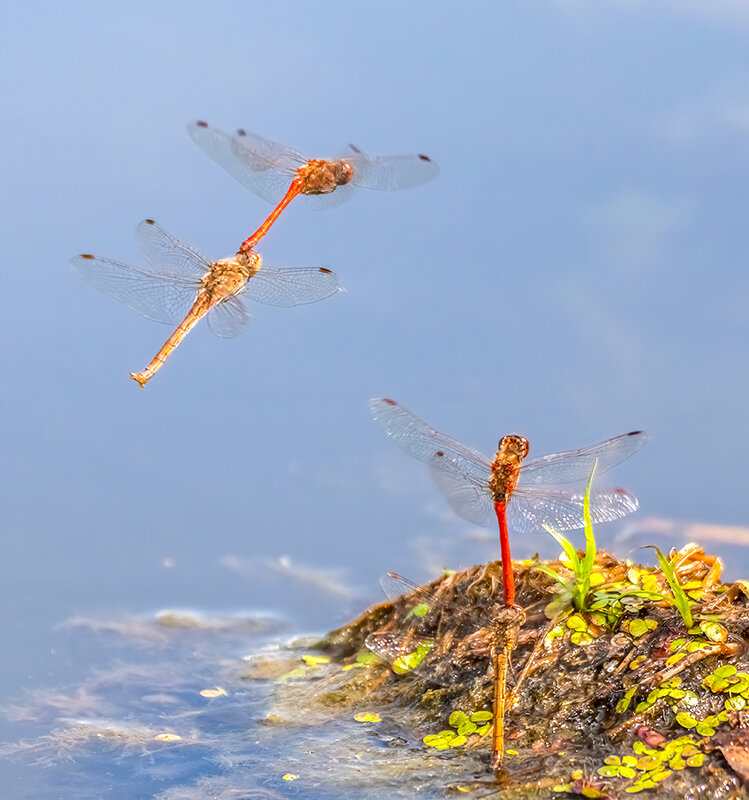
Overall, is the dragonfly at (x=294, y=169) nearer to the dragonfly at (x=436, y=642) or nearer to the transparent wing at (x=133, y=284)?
the transparent wing at (x=133, y=284)

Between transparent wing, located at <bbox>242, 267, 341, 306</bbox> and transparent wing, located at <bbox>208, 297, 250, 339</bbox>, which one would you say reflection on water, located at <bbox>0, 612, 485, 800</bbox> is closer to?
transparent wing, located at <bbox>208, 297, 250, 339</bbox>

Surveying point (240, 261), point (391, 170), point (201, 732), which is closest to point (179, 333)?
point (240, 261)

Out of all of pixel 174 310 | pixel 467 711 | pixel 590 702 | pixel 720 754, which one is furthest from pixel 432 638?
pixel 174 310

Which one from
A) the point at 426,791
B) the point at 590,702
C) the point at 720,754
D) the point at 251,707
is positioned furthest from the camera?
the point at 251,707

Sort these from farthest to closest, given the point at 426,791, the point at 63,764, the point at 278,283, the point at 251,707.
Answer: the point at 278,283
the point at 251,707
the point at 63,764
the point at 426,791

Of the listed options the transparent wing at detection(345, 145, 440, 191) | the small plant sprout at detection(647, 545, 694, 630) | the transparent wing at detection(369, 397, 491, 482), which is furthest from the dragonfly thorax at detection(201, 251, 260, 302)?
the small plant sprout at detection(647, 545, 694, 630)

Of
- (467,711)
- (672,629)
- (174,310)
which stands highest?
(174,310)

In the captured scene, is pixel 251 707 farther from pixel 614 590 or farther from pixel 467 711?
pixel 614 590
